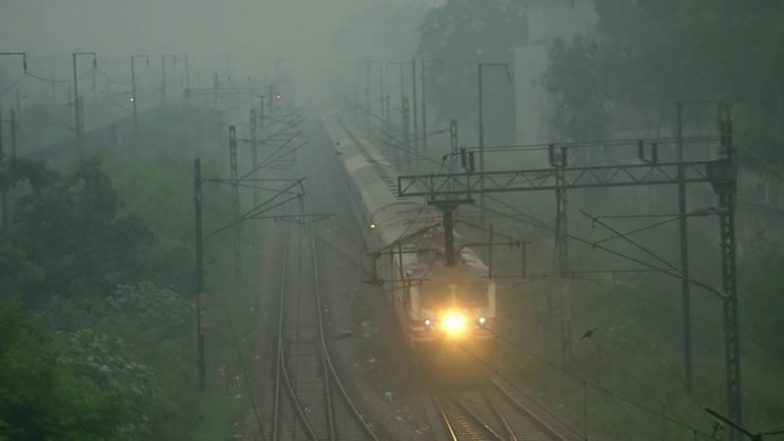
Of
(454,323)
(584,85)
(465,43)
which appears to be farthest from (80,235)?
(465,43)

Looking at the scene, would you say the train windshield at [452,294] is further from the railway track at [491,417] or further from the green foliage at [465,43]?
the green foliage at [465,43]

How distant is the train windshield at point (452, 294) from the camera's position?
1681cm

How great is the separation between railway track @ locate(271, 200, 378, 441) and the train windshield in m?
2.24

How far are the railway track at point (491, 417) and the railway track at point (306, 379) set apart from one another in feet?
4.53

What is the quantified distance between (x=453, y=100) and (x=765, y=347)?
37419 millimetres

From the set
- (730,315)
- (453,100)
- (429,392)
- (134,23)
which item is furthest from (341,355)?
(134,23)

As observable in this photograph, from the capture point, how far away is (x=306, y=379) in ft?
64.1

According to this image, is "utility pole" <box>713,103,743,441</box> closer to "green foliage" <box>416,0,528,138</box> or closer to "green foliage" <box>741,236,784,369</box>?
"green foliage" <box>741,236,784,369</box>

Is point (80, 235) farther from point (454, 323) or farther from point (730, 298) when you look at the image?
point (730, 298)

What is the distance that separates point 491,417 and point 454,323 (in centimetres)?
175

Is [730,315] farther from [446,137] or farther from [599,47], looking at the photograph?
[446,137]

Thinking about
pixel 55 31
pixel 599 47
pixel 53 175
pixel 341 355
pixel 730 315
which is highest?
pixel 55 31

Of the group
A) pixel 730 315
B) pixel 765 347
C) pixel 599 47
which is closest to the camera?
pixel 730 315

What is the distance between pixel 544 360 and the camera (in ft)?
61.3
